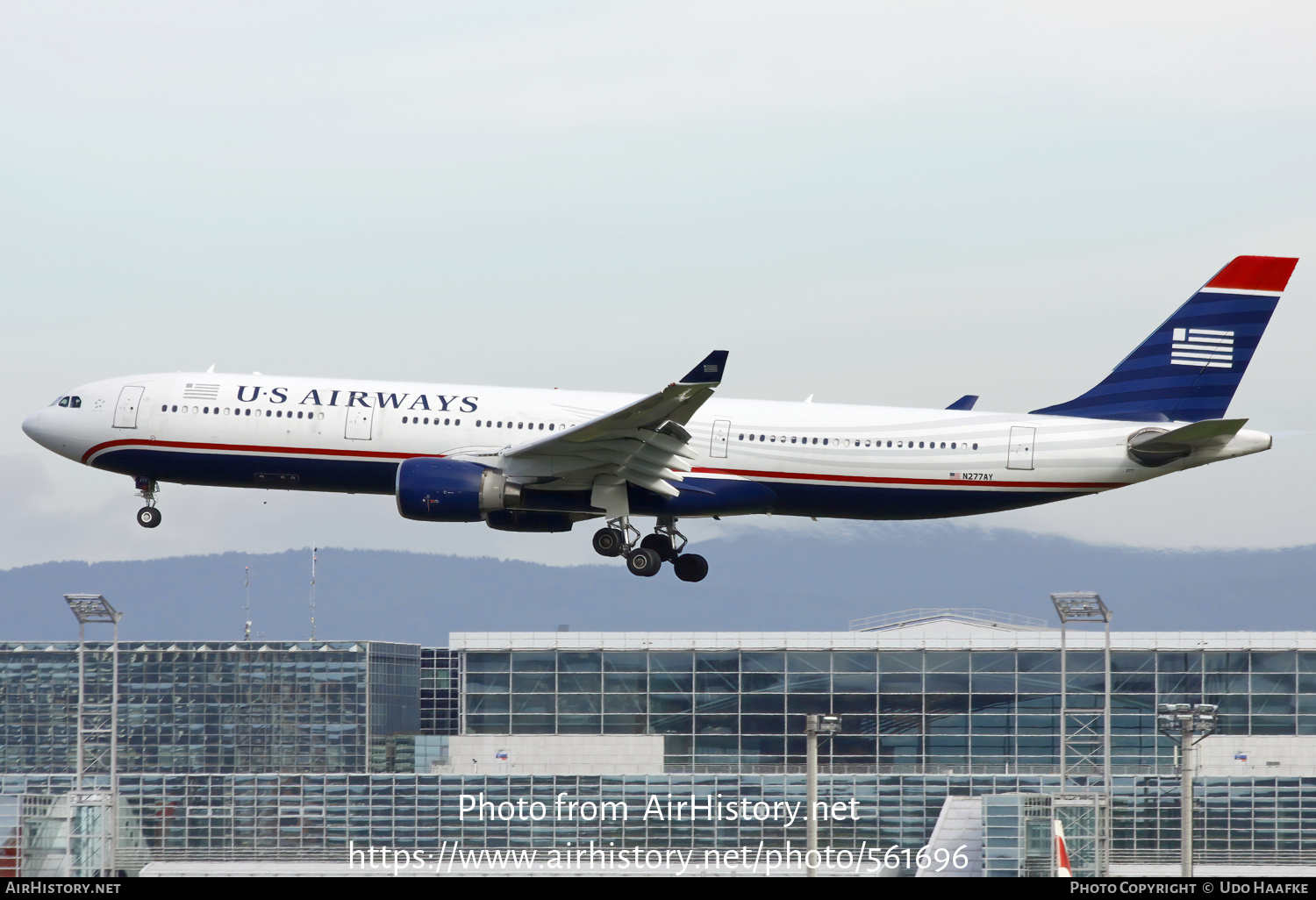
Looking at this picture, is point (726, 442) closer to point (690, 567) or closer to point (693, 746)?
point (690, 567)

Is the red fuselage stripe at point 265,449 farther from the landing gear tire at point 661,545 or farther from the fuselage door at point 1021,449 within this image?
the fuselage door at point 1021,449

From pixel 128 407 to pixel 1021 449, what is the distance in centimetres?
2362

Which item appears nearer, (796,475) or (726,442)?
(796,475)

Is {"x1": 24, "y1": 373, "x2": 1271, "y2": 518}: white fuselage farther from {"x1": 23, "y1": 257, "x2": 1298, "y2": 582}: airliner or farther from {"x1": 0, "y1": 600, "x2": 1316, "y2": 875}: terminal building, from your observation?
{"x1": 0, "y1": 600, "x2": 1316, "y2": 875}: terminal building

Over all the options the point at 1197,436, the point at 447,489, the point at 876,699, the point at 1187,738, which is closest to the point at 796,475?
the point at 447,489

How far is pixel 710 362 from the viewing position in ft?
114

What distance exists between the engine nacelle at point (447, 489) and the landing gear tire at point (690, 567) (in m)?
5.89

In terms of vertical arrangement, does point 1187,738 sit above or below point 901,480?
below

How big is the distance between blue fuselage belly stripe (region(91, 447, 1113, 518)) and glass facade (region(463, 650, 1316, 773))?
3480cm

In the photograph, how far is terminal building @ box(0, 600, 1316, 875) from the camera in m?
63.0

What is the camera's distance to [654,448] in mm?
38906

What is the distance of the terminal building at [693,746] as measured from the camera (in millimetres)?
63000

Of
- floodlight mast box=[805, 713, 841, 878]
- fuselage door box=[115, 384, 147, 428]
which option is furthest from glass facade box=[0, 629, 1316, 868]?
fuselage door box=[115, 384, 147, 428]

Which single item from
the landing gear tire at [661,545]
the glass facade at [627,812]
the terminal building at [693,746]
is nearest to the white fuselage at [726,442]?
the landing gear tire at [661,545]
